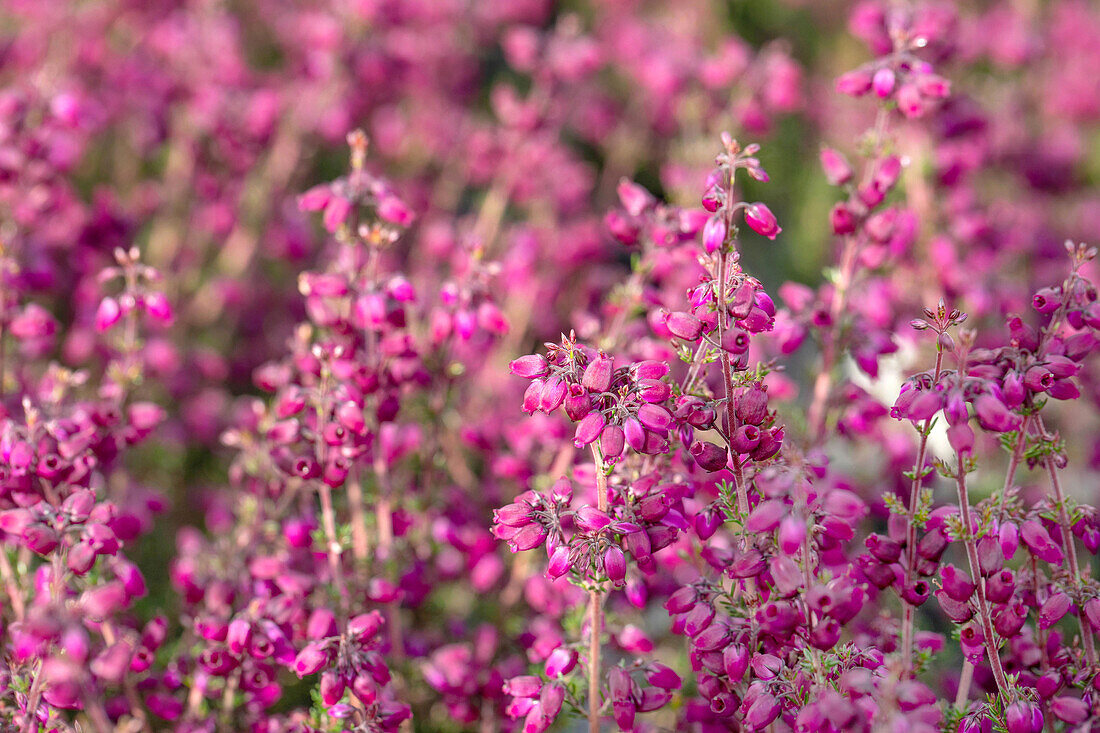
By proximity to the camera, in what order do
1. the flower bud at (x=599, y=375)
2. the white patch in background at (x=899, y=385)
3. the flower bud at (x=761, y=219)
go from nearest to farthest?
the flower bud at (x=599, y=375), the flower bud at (x=761, y=219), the white patch in background at (x=899, y=385)

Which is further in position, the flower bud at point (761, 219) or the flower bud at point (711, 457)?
the flower bud at point (761, 219)

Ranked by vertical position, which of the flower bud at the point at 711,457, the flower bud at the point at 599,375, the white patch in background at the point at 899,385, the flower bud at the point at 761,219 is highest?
the flower bud at the point at 761,219

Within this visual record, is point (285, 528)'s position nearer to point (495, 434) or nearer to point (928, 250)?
point (495, 434)

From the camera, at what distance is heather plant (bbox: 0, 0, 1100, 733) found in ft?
6.22

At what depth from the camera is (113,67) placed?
4.71m

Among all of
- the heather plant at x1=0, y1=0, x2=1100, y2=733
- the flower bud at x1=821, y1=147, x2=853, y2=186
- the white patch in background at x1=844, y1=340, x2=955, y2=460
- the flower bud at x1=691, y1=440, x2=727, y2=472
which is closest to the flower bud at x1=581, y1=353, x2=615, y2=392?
the heather plant at x1=0, y1=0, x2=1100, y2=733

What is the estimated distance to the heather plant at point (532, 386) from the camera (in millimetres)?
1895

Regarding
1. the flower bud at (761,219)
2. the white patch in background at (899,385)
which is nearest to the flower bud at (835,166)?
the flower bud at (761,219)

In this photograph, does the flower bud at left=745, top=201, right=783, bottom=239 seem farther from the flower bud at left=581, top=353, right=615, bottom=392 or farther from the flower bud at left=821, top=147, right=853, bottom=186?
the flower bud at left=821, top=147, right=853, bottom=186

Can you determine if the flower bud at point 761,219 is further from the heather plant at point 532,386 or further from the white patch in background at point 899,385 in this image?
the white patch in background at point 899,385

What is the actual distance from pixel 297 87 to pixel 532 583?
304 centimetres

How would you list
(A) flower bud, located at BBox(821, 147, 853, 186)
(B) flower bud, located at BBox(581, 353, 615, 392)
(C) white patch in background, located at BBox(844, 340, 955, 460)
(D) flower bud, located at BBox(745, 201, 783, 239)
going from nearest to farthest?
(B) flower bud, located at BBox(581, 353, 615, 392)
(D) flower bud, located at BBox(745, 201, 783, 239)
(A) flower bud, located at BBox(821, 147, 853, 186)
(C) white patch in background, located at BBox(844, 340, 955, 460)

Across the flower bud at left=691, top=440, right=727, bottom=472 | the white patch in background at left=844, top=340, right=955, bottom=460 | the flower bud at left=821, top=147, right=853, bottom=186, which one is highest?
the flower bud at left=821, top=147, right=853, bottom=186

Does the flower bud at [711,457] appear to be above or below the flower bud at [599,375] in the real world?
below
